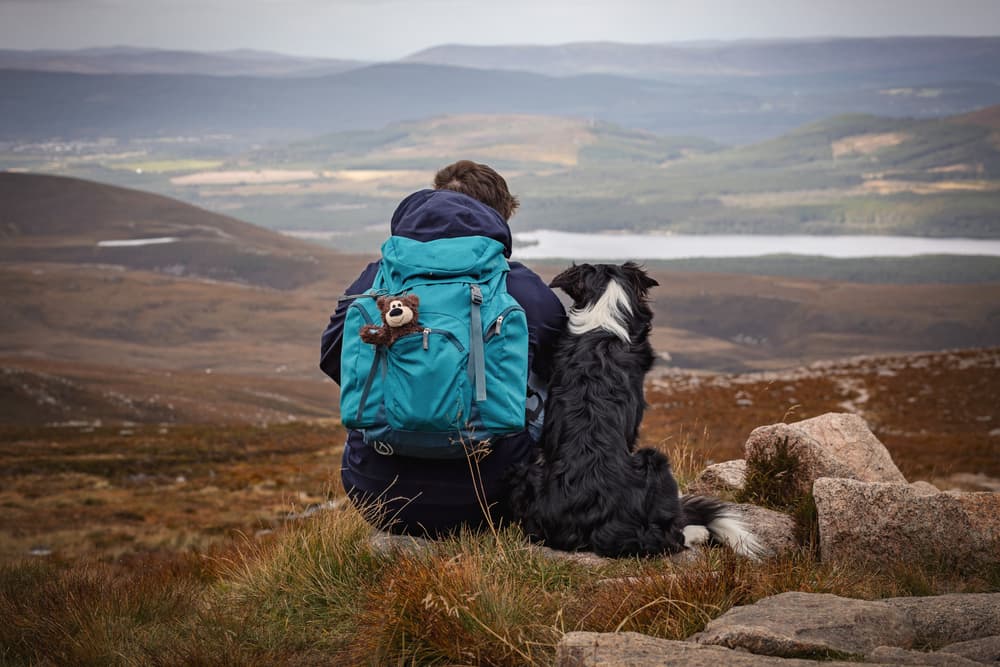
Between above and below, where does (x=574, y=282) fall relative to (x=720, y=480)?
above

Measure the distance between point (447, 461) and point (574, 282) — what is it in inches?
46.4

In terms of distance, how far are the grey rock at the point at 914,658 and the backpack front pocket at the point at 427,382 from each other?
2.03m

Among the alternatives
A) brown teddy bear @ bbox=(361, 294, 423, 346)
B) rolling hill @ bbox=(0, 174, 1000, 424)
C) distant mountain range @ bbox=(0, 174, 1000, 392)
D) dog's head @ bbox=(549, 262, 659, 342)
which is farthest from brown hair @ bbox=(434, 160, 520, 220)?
distant mountain range @ bbox=(0, 174, 1000, 392)

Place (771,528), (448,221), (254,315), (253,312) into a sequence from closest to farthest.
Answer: (448,221) → (771,528) → (254,315) → (253,312)

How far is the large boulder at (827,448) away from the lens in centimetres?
630

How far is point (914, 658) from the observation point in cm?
303

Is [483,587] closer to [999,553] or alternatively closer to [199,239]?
[999,553]

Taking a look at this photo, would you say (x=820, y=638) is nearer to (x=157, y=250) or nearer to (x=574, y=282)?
(x=574, y=282)

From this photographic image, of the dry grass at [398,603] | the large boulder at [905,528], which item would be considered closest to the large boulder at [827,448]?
the large boulder at [905,528]

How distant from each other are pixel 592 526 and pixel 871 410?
27.5 metres

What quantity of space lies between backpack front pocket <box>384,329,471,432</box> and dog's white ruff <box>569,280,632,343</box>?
2.70ft

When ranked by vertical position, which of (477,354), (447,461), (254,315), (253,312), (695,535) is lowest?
(254,315)

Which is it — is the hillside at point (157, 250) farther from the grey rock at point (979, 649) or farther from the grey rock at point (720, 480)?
the grey rock at point (979, 649)

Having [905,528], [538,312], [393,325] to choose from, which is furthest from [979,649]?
[393,325]
